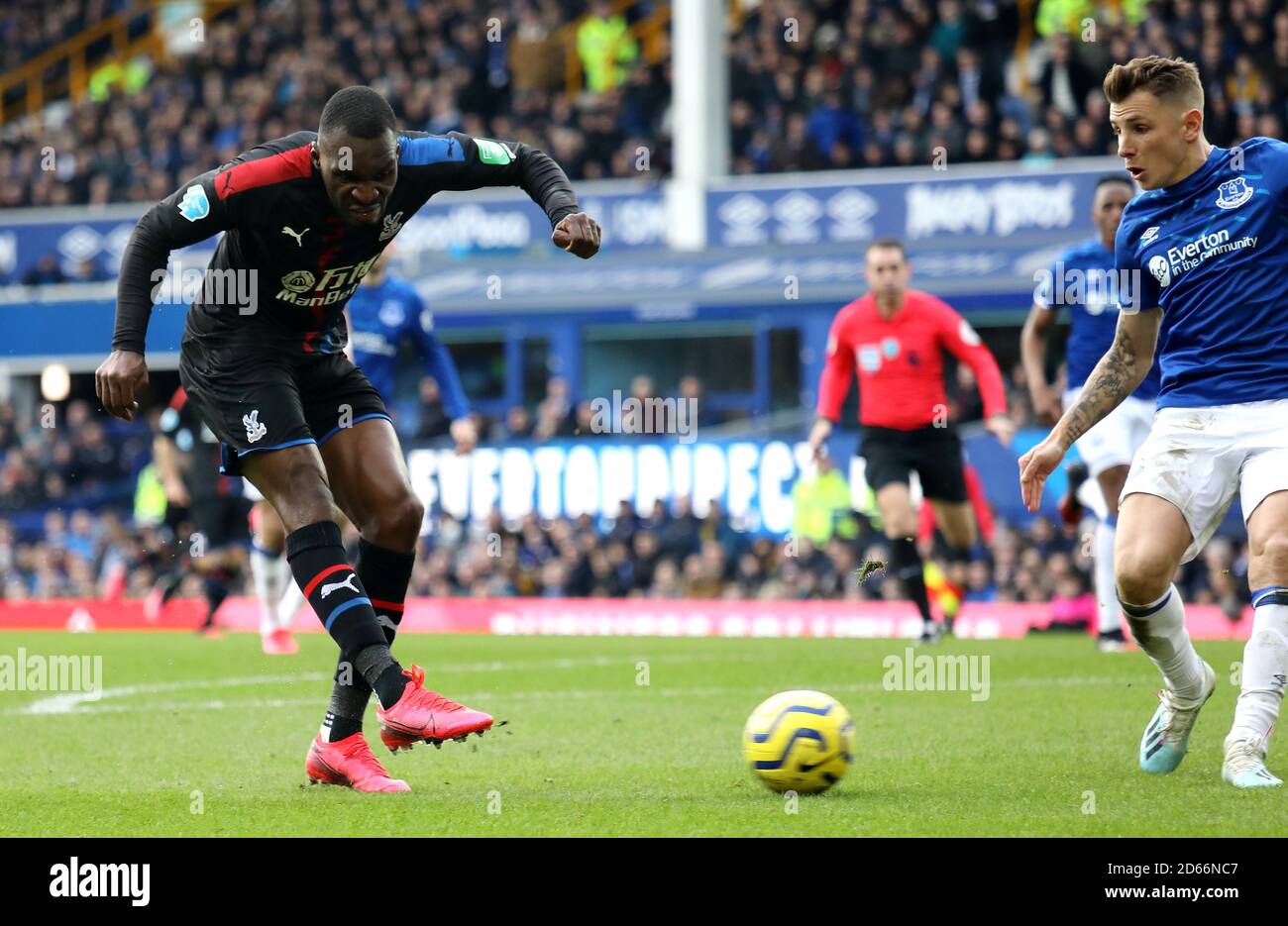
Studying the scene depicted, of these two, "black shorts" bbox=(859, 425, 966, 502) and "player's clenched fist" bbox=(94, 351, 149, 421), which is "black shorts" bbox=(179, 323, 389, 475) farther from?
"black shorts" bbox=(859, 425, 966, 502)

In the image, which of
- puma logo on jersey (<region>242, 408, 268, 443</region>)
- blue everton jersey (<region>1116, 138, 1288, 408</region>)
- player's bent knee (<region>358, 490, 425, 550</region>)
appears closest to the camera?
blue everton jersey (<region>1116, 138, 1288, 408</region>)

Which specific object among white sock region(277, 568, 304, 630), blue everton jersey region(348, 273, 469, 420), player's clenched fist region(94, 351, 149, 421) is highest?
blue everton jersey region(348, 273, 469, 420)

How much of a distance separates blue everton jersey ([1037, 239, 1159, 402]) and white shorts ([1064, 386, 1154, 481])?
11 cm

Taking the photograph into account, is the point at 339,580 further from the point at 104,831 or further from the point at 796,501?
the point at 796,501

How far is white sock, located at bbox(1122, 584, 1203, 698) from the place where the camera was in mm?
6039

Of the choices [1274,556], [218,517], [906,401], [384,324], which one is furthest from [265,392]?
[218,517]

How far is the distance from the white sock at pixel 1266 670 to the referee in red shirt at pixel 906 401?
245 inches

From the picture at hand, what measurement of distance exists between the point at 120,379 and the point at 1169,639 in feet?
11.2

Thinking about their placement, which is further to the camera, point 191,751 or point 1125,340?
point 191,751

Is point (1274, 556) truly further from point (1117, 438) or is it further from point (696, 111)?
point (696, 111)

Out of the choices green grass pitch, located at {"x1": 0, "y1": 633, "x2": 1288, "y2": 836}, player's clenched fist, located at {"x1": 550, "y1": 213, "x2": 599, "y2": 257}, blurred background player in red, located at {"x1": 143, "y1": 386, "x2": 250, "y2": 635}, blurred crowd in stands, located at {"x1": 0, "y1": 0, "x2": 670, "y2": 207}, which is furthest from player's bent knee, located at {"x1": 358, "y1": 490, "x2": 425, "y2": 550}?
blurred crowd in stands, located at {"x1": 0, "y1": 0, "x2": 670, "y2": 207}
